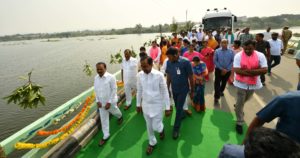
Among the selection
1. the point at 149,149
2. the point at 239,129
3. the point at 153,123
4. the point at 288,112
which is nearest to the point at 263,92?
the point at 239,129

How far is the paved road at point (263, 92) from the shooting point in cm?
551

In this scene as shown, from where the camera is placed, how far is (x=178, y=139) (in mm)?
4328

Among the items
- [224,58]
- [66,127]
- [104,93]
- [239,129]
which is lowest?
[239,129]

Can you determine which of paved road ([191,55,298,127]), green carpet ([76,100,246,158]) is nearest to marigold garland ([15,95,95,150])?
green carpet ([76,100,246,158])

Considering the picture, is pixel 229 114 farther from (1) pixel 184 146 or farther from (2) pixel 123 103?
(2) pixel 123 103

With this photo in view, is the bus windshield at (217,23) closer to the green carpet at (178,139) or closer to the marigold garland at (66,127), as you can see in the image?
the green carpet at (178,139)

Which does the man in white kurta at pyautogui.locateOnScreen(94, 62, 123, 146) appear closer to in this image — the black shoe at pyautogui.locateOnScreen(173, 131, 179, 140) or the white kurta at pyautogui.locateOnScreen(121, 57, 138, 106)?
the black shoe at pyautogui.locateOnScreen(173, 131, 179, 140)

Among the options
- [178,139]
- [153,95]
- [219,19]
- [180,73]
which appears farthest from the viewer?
[219,19]

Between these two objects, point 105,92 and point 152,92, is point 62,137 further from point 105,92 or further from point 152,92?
point 152,92

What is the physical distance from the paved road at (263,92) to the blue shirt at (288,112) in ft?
9.97

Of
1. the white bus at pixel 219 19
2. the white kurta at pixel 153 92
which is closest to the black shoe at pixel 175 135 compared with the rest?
the white kurta at pixel 153 92

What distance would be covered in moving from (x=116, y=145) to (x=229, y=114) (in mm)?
2910

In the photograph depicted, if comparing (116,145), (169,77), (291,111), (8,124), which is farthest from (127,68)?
(8,124)

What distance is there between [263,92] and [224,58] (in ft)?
6.34
